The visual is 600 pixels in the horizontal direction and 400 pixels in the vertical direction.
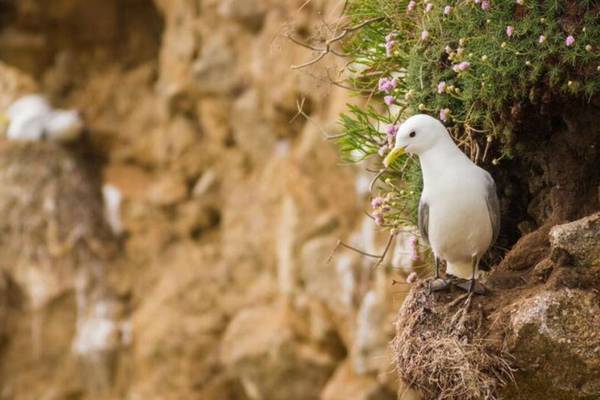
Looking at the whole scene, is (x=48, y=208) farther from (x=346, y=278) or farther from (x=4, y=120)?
(x=346, y=278)

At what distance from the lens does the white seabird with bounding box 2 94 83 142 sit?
848cm

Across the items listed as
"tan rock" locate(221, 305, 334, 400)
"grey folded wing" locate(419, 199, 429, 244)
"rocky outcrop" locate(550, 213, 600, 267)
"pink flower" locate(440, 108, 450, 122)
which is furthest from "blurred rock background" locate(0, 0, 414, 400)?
"rocky outcrop" locate(550, 213, 600, 267)

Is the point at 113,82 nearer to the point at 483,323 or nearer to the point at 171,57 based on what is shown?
the point at 171,57

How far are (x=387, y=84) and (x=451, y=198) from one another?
25.6 inches

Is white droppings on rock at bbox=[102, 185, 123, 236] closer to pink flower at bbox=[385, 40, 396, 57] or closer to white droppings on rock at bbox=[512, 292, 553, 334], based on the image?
pink flower at bbox=[385, 40, 396, 57]

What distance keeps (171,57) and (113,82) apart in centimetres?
65

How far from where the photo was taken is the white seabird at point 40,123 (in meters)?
8.48

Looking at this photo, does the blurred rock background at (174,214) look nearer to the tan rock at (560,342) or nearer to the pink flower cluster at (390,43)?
the pink flower cluster at (390,43)

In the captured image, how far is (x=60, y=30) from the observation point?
8758mm

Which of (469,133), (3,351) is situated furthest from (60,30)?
(469,133)

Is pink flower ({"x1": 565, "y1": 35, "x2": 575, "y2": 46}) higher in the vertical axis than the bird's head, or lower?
higher

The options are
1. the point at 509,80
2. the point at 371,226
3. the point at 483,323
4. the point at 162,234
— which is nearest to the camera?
the point at 483,323

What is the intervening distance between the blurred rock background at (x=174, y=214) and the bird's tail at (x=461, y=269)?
336 centimetres

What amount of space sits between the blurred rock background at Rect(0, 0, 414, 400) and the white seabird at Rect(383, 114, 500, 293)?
3.52 m
